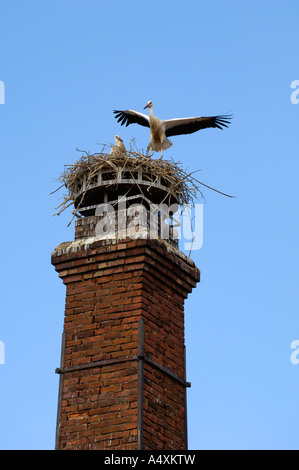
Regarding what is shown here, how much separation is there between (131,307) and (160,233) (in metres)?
1.40

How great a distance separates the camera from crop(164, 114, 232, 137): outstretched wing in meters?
16.8

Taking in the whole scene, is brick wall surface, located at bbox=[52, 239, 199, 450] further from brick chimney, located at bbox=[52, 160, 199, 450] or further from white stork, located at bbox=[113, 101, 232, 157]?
white stork, located at bbox=[113, 101, 232, 157]

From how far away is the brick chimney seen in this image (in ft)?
42.2

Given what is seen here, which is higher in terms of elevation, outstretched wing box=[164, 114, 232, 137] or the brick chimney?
outstretched wing box=[164, 114, 232, 137]

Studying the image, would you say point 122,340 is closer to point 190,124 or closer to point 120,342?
point 120,342

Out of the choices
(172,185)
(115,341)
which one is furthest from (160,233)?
(115,341)

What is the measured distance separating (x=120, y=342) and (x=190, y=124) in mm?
4784

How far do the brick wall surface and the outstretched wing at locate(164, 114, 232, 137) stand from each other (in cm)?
307

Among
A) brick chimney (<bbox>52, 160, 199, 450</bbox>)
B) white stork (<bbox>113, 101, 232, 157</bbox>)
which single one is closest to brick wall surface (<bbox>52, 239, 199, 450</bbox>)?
brick chimney (<bbox>52, 160, 199, 450</bbox>)

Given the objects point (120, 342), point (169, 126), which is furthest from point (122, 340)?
point (169, 126)

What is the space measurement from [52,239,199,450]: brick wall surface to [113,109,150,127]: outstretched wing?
362cm

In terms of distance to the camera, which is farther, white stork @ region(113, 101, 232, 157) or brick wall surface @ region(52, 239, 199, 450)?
white stork @ region(113, 101, 232, 157)

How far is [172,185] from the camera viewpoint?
14805mm

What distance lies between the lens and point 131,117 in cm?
1759
